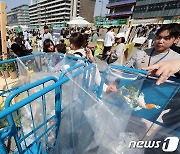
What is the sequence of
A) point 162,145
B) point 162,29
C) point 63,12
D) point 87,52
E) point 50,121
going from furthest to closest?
point 63,12 → point 87,52 → point 162,29 → point 50,121 → point 162,145

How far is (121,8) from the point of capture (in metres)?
57.2

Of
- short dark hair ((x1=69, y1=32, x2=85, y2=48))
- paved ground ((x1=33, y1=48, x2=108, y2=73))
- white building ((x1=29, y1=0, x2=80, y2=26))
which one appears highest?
white building ((x1=29, y1=0, x2=80, y2=26))

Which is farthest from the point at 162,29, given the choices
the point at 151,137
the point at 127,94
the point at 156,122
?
the point at 151,137

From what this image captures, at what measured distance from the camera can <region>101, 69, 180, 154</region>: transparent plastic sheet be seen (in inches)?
49.9

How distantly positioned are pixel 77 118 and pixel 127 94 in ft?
1.82

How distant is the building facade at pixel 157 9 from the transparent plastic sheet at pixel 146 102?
42.0m

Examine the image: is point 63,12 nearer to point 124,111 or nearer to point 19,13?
point 19,13

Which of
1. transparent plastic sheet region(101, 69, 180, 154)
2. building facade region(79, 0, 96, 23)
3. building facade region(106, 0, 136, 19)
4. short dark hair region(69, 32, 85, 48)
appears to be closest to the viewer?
transparent plastic sheet region(101, 69, 180, 154)

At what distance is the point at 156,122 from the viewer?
147cm

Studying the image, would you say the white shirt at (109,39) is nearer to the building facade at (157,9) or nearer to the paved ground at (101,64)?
the paved ground at (101,64)

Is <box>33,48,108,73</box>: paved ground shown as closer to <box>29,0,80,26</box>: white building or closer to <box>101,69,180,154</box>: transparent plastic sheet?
<box>101,69,180,154</box>: transparent plastic sheet

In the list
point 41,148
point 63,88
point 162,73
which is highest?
point 162,73

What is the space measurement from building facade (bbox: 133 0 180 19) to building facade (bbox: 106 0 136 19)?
7.40ft

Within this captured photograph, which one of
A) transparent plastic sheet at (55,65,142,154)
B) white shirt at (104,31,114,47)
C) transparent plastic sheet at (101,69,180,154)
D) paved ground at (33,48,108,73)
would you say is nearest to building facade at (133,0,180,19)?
white shirt at (104,31,114,47)
